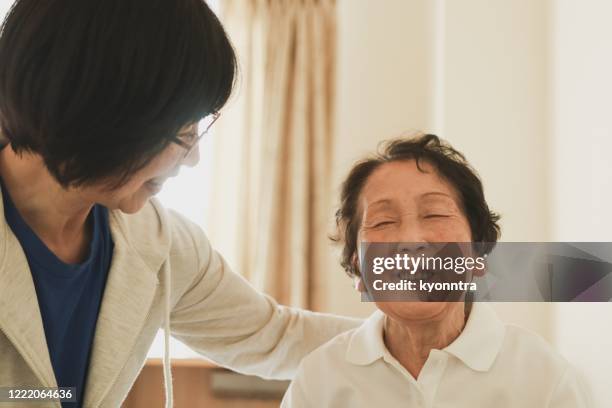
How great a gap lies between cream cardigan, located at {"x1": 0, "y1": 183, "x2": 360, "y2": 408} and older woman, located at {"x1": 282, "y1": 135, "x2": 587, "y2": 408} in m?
0.22

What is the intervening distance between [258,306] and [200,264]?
18 cm

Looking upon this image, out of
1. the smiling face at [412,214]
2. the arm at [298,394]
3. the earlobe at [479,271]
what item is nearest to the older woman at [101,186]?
the arm at [298,394]

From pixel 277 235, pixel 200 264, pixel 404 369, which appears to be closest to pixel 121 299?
pixel 200 264

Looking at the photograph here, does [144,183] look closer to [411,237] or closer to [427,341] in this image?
[411,237]

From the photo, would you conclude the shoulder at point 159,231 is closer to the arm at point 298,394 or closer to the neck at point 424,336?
the arm at point 298,394

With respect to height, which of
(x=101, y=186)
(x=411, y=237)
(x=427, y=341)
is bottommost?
(x=427, y=341)

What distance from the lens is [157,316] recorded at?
4.42ft

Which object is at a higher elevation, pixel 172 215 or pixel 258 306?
pixel 172 215

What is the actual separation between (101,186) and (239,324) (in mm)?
559

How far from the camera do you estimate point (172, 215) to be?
57.1 inches

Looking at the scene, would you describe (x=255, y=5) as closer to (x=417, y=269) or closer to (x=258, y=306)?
(x=258, y=306)

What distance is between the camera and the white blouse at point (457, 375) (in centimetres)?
110

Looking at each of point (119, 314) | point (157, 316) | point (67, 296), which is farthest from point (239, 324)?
point (67, 296)

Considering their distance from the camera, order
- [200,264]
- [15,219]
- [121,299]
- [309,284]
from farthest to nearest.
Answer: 1. [309,284]
2. [200,264]
3. [121,299]
4. [15,219]
